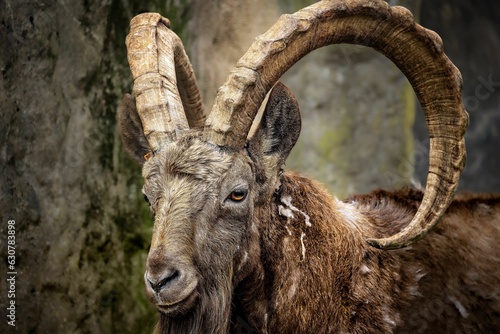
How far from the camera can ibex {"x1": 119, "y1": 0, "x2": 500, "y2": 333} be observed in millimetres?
5117

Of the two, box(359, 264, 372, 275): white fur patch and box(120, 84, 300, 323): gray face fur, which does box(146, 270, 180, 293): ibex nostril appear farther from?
box(359, 264, 372, 275): white fur patch

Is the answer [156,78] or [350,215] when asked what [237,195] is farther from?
[350,215]

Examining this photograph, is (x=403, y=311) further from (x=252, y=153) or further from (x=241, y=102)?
(x=241, y=102)

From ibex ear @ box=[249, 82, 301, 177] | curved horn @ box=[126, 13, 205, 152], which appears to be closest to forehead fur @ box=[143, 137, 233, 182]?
curved horn @ box=[126, 13, 205, 152]

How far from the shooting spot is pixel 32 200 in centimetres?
791

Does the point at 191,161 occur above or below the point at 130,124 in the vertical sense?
below

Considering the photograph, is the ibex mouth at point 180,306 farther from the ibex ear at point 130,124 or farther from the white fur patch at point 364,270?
the ibex ear at point 130,124

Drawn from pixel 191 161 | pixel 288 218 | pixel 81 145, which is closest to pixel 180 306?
pixel 191 161

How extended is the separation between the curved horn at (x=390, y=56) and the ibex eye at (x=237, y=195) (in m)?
0.32

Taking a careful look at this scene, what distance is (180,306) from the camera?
4.89m

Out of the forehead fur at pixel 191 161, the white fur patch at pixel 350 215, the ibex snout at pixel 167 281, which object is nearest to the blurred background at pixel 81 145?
the white fur patch at pixel 350 215

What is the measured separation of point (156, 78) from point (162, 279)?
5.38 ft

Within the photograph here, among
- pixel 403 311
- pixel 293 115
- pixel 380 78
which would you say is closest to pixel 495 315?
pixel 403 311

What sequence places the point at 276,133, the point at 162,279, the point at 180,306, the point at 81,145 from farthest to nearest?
the point at 81,145 < the point at 276,133 < the point at 180,306 < the point at 162,279
